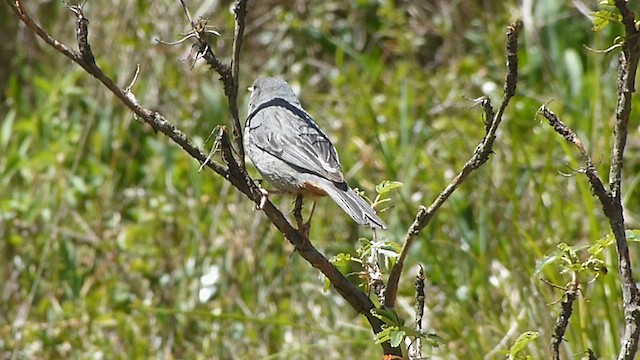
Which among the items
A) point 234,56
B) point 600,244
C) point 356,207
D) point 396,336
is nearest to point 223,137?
point 234,56

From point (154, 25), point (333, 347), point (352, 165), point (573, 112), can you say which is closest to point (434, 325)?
point (333, 347)

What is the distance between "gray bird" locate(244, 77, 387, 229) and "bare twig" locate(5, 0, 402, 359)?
690 millimetres

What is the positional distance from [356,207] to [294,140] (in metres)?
0.80

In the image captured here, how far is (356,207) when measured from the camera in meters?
2.70

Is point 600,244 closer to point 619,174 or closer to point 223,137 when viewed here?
point 619,174

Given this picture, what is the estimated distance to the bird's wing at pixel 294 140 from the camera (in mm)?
3211

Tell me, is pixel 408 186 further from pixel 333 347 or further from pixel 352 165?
pixel 333 347

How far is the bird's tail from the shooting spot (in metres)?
2.48

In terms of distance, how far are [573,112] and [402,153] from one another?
95 centimetres

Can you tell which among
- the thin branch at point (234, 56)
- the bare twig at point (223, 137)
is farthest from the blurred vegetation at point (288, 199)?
the thin branch at point (234, 56)

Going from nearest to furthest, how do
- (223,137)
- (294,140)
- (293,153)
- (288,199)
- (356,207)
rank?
(223,137) < (356,207) < (293,153) < (294,140) < (288,199)

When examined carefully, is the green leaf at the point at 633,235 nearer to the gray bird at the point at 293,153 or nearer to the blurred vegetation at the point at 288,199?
the gray bird at the point at 293,153

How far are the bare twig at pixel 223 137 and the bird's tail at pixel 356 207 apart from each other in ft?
1.04

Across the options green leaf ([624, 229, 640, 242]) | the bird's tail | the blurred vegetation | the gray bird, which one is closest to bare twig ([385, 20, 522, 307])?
green leaf ([624, 229, 640, 242])
